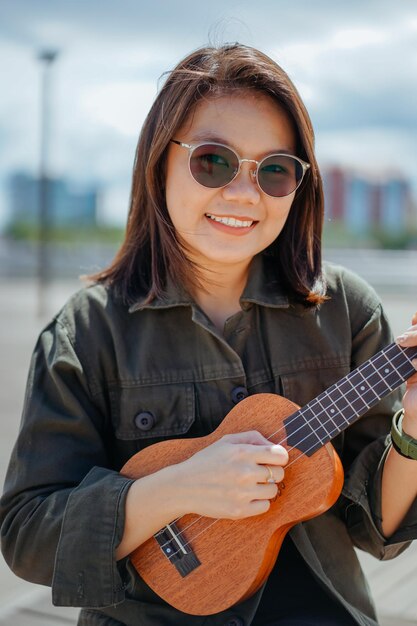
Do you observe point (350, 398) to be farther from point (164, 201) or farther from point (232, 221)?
point (164, 201)

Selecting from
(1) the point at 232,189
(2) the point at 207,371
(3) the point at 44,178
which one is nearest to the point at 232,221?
(1) the point at 232,189

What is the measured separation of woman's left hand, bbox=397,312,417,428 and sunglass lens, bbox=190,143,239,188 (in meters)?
0.52

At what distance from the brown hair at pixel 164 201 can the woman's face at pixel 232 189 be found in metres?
0.03

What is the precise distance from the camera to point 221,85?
1.85m

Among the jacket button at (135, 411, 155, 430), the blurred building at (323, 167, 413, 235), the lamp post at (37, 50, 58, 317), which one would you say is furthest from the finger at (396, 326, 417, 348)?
the blurred building at (323, 167, 413, 235)

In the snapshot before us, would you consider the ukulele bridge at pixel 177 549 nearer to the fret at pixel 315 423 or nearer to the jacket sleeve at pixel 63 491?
the jacket sleeve at pixel 63 491

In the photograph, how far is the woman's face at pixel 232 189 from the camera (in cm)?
183

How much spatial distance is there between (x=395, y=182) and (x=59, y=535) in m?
45.9

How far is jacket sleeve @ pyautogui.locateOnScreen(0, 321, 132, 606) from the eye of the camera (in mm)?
1704

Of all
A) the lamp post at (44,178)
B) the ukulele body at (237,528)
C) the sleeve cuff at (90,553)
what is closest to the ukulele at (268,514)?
the ukulele body at (237,528)

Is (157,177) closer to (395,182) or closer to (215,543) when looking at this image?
(215,543)

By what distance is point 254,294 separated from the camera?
2.00 m

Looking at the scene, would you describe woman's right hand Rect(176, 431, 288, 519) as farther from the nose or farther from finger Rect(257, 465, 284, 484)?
the nose

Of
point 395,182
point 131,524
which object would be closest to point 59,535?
point 131,524
